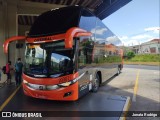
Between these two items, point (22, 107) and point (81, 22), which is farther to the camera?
point (81, 22)

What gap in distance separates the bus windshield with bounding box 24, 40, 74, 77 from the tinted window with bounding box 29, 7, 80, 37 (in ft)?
1.81

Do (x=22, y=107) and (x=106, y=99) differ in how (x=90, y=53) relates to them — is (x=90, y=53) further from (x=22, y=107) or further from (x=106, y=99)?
(x=22, y=107)

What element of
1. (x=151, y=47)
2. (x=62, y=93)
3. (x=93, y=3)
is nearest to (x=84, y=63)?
(x=62, y=93)

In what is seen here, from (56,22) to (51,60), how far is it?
1583 millimetres

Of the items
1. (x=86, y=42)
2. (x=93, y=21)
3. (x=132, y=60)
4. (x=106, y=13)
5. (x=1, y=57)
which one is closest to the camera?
(x=86, y=42)

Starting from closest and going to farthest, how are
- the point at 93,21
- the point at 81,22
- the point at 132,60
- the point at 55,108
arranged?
the point at 55,108
the point at 81,22
the point at 93,21
the point at 132,60

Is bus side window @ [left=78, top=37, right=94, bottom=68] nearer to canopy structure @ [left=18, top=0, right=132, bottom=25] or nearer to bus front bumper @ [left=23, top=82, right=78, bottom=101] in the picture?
bus front bumper @ [left=23, top=82, right=78, bottom=101]

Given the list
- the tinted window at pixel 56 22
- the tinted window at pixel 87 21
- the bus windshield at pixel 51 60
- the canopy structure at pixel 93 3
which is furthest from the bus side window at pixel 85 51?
the canopy structure at pixel 93 3

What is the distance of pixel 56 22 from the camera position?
930 centimetres

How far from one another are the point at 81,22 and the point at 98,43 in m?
2.95

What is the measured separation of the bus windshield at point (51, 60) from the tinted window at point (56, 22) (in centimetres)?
55

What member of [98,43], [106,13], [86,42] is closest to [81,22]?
[86,42]

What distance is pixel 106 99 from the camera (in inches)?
378

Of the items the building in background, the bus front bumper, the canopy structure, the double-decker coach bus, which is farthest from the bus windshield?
the building in background
